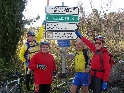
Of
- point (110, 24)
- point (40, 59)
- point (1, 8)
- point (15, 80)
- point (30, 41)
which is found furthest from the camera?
point (110, 24)

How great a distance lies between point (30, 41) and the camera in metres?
7.77

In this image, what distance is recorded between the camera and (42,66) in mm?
6219

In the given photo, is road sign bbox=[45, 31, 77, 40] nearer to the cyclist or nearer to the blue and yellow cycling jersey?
the cyclist

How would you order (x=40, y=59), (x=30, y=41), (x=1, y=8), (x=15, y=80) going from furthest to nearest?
(x=1, y=8), (x=30, y=41), (x=15, y=80), (x=40, y=59)

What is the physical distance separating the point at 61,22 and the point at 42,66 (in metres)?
1.31

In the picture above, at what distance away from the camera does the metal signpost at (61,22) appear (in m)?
6.44

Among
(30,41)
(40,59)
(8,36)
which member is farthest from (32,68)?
(8,36)

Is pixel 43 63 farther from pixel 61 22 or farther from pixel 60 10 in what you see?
pixel 60 10

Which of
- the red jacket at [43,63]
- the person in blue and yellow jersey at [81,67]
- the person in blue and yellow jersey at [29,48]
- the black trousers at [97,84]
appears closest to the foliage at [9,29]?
the person in blue and yellow jersey at [29,48]

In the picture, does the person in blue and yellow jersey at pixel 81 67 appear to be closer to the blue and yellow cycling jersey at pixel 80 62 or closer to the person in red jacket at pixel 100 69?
the blue and yellow cycling jersey at pixel 80 62

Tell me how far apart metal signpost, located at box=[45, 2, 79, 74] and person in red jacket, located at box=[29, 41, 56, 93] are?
46cm

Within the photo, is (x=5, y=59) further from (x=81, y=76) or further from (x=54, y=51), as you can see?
(x=81, y=76)

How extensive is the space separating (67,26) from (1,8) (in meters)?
5.51

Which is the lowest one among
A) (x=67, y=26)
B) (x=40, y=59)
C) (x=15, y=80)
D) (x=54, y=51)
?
(x=54, y=51)
